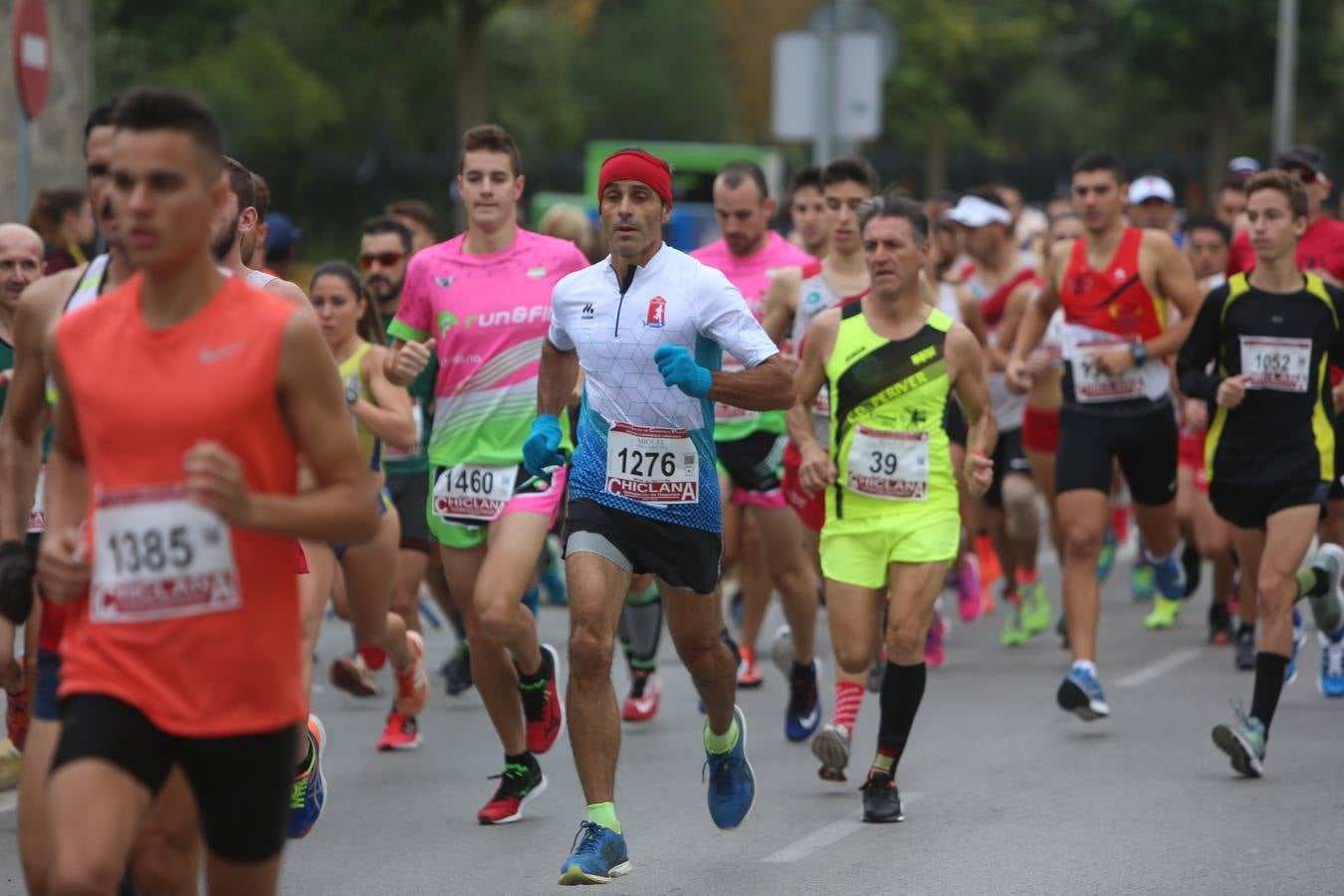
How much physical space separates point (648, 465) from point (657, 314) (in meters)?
0.47

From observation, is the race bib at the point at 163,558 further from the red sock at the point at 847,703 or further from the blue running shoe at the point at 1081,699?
the blue running shoe at the point at 1081,699

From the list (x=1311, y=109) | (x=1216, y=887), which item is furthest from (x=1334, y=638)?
(x=1311, y=109)

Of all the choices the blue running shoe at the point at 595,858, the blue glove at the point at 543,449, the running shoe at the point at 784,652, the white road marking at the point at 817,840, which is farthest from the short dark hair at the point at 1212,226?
the blue running shoe at the point at 595,858

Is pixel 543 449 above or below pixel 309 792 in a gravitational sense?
above

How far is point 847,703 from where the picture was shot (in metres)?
7.93

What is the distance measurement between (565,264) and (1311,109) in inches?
2111

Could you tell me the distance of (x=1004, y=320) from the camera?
12.5m

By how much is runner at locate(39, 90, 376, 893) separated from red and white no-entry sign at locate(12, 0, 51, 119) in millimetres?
7142

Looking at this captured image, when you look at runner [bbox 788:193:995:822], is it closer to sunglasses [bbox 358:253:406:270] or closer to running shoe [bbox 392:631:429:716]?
running shoe [bbox 392:631:429:716]

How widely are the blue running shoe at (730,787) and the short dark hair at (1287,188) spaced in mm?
3371

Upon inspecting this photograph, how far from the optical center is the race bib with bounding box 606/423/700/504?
6820 mm

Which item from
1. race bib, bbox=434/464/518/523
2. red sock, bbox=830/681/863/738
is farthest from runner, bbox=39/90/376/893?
red sock, bbox=830/681/863/738

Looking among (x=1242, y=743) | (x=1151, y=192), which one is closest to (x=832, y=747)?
(x=1242, y=743)

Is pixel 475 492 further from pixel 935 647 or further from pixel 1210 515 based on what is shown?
pixel 1210 515
